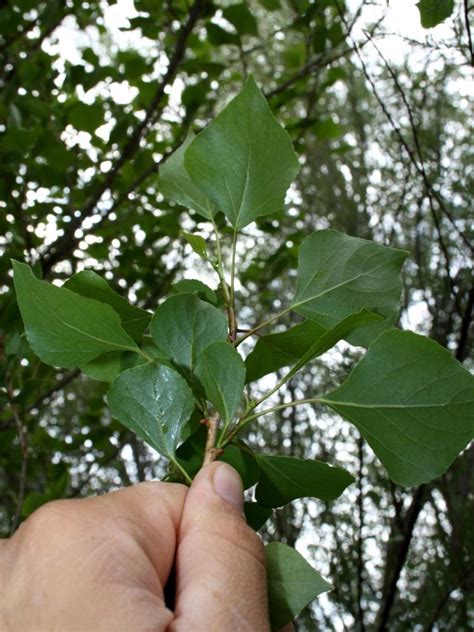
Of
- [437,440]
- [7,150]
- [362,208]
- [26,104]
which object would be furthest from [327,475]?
[362,208]

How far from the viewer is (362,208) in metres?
2.09

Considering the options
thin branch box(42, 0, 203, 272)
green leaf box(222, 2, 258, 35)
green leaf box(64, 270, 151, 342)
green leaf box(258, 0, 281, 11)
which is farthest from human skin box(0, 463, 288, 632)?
green leaf box(258, 0, 281, 11)

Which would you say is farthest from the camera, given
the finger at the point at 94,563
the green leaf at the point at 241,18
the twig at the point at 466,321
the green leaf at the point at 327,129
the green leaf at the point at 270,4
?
the green leaf at the point at 327,129

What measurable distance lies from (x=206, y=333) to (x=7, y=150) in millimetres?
851

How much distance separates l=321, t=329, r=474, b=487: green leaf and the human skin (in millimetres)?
97

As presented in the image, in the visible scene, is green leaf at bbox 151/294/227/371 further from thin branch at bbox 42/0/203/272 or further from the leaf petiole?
thin branch at bbox 42/0/203/272

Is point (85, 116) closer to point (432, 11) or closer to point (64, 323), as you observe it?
point (432, 11)

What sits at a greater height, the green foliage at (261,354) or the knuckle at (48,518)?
the green foliage at (261,354)

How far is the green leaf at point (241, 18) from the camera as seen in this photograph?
1.22 m

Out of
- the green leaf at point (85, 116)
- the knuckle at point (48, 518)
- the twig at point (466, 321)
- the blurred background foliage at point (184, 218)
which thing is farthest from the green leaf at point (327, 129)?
the knuckle at point (48, 518)

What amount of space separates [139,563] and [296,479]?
121 millimetres

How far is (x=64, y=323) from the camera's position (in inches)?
17.6

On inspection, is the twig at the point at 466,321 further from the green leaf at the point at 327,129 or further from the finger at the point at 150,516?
the green leaf at the point at 327,129

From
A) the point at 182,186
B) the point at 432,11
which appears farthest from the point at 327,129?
the point at 182,186
